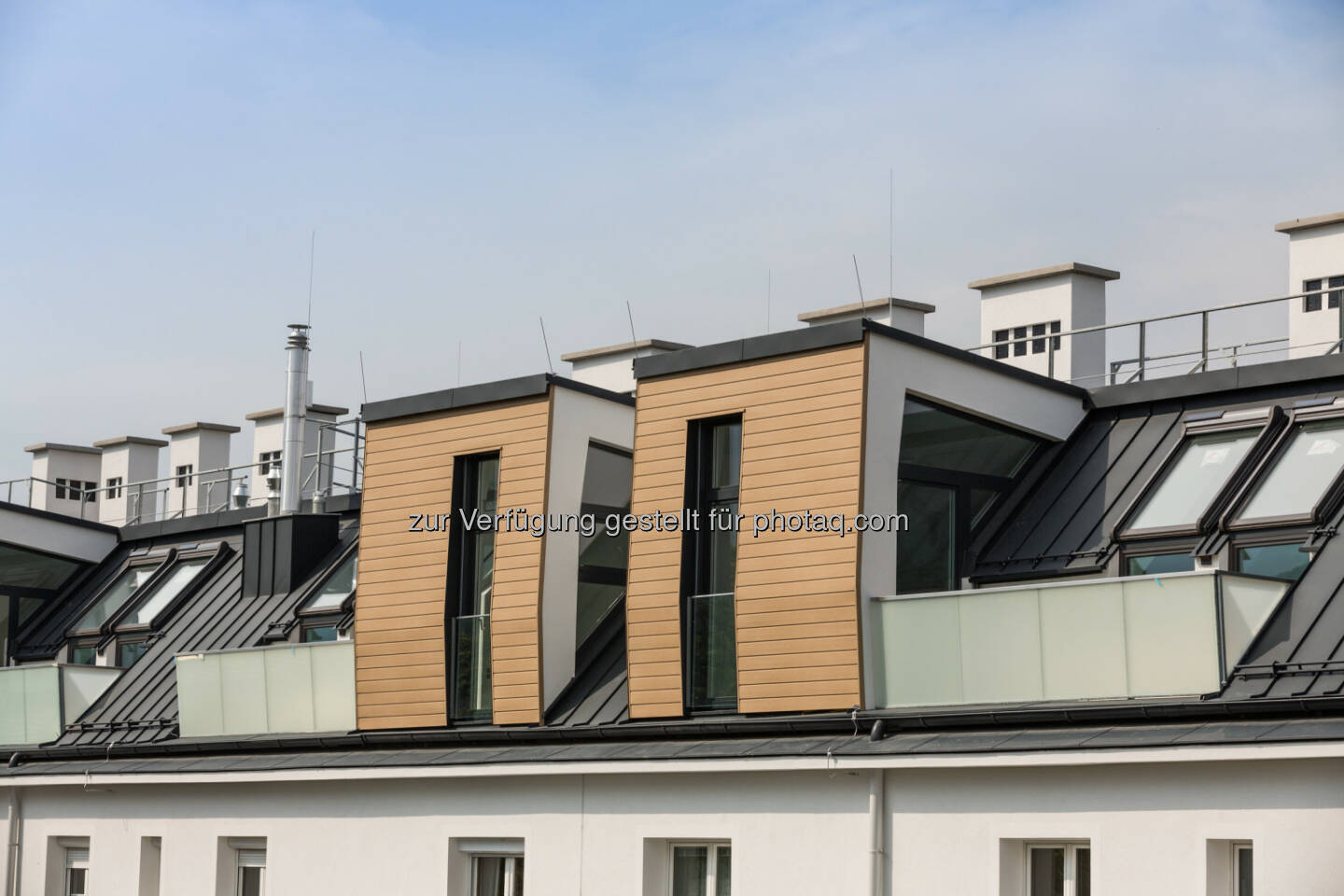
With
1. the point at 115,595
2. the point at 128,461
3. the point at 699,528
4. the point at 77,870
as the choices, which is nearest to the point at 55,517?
the point at 115,595

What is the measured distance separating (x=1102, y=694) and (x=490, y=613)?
25.3 feet

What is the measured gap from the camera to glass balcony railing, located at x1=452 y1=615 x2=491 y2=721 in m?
20.6

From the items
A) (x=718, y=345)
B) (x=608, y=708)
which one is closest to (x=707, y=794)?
(x=608, y=708)

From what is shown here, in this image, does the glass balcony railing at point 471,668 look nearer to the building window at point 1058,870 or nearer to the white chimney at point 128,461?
the building window at point 1058,870

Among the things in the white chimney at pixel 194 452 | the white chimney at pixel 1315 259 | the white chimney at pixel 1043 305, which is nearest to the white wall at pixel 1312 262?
the white chimney at pixel 1315 259

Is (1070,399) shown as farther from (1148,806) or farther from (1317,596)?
(1148,806)

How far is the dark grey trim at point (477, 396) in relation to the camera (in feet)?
66.8

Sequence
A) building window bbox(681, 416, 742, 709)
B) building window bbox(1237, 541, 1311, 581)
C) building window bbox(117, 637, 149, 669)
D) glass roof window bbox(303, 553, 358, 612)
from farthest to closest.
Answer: building window bbox(117, 637, 149, 669)
glass roof window bbox(303, 553, 358, 612)
building window bbox(681, 416, 742, 709)
building window bbox(1237, 541, 1311, 581)

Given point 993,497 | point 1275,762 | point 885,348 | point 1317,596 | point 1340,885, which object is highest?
point 885,348

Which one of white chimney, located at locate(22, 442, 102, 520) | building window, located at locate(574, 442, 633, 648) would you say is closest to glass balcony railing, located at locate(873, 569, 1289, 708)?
building window, located at locate(574, 442, 633, 648)

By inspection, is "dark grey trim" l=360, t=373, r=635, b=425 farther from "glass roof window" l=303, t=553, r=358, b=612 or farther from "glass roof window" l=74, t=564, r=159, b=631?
"glass roof window" l=74, t=564, r=159, b=631

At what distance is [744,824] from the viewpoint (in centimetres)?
1739

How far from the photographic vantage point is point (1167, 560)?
56.2 feet

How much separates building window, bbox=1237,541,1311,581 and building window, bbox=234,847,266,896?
1230 cm
